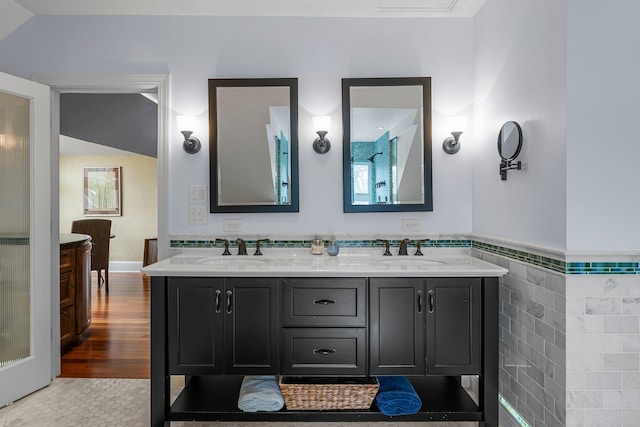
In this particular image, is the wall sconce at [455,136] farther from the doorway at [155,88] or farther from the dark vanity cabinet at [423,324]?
the doorway at [155,88]

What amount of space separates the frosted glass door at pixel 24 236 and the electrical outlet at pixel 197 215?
0.99 meters

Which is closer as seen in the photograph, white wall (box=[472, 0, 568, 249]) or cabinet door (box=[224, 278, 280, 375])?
white wall (box=[472, 0, 568, 249])

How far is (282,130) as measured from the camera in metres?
2.51

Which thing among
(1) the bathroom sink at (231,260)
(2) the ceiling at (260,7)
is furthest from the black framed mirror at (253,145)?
(2) the ceiling at (260,7)

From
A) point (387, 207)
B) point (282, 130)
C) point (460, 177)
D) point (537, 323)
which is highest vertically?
point (282, 130)

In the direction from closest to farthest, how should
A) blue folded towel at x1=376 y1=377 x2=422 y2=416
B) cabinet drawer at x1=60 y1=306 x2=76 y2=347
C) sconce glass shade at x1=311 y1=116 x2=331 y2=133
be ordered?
1. blue folded towel at x1=376 y1=377 x2=422 y2=416
2. sconce glass shade at x1=311 y1=116 x2=331 y2=133
3. cabinet drawer at x1=60 y1=306 x2=76 y2=347

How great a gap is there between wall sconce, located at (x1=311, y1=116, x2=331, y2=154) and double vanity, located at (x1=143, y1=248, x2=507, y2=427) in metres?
0.90

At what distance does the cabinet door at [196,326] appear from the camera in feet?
6.35

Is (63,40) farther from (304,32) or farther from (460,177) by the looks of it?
(460,177)

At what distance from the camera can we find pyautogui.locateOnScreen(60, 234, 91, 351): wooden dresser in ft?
10.0

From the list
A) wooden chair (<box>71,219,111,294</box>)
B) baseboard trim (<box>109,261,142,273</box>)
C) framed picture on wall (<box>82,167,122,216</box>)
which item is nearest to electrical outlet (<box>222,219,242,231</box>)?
wooden chair (<box>71,219,111,294</box>)

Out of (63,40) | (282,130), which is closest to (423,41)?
(282,130)

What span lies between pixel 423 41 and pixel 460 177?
0.94m

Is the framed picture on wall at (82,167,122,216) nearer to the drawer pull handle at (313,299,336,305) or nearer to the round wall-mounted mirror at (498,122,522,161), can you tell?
the drawer pull handle at (313,299,336,305)
